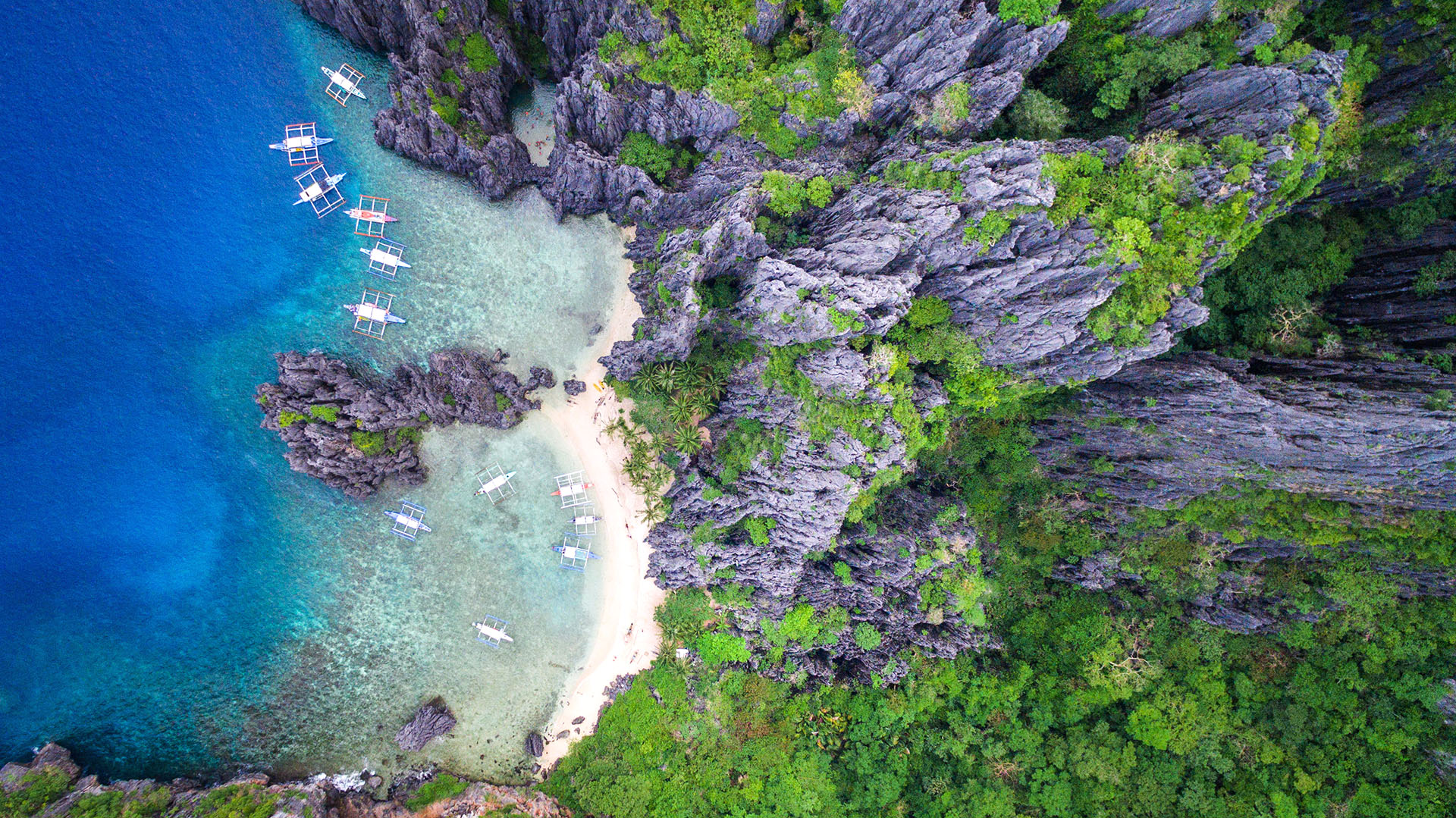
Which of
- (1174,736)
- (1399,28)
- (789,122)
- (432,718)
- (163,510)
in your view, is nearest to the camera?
(1399,28)

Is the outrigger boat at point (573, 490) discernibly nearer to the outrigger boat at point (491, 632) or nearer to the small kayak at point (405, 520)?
the small kayak at point (405, 520)

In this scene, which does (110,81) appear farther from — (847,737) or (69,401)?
(847,737)

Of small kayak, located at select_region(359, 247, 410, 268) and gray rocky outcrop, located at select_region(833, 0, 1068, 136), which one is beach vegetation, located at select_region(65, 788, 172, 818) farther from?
gray rocky outcrop, located at select_region(833, 0, 1068, 136)

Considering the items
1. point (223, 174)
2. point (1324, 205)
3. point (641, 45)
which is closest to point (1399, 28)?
point (1324, 205)

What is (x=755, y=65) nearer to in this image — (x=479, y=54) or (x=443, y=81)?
(x=479, y=54)

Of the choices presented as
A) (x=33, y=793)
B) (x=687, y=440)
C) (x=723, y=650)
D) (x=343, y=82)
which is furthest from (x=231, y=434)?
(x=723, y=650)

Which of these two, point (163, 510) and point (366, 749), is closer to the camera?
point (163, 510)
